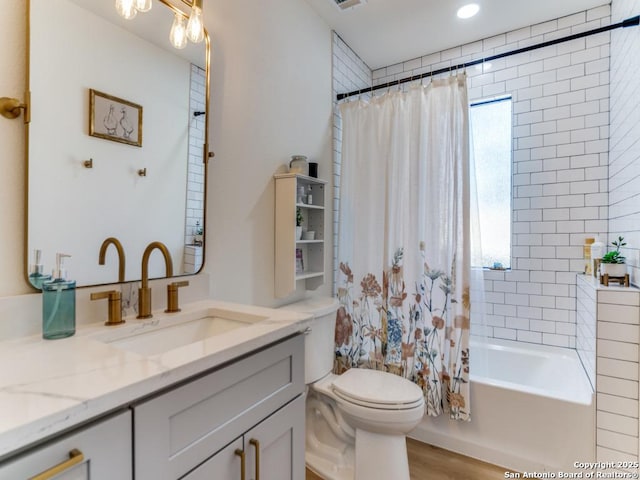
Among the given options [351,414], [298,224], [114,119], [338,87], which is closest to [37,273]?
[114,119]

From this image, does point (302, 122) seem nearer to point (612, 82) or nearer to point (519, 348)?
point (612, 82)

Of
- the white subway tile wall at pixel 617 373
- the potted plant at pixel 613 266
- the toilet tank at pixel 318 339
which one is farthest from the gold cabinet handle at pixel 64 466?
the potted plant at pixel 613 266

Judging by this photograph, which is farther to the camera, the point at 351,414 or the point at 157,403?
the point at 351,414

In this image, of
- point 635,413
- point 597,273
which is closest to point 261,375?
point 635,413

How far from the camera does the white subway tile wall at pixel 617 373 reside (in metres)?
1.52

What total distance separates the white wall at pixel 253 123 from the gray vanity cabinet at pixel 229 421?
0.61 m

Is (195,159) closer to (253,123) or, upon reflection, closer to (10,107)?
(253,123)

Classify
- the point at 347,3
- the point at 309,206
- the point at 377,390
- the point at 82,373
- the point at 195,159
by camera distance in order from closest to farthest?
the point at 82,373 < the point at 195,159 < the point at 377,390 < the point at 309,206 < the point at 347,3

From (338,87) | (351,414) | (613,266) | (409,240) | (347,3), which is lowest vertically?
(351,414)

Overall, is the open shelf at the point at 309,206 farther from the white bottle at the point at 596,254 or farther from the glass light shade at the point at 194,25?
the white bottle at the point at 596,254

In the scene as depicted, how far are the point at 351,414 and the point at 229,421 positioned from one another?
0.93 m

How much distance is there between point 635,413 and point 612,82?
1933mm

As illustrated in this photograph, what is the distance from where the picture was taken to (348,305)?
2281 mm

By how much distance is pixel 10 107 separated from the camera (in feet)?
2.88
